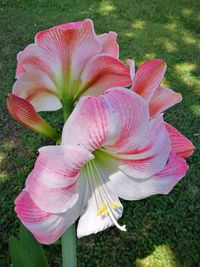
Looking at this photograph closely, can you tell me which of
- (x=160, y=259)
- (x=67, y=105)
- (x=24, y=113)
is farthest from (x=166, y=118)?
(x=24, y=113)

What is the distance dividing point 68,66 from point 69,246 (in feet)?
1.09

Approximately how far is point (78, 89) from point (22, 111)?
0.15m

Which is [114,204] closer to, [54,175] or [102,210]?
[102,210]

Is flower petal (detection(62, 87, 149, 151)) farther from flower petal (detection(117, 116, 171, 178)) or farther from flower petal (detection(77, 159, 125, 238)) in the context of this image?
flower petal (detection(77, 159, 125, 238))

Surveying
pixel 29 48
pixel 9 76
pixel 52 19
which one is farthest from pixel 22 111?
pixel 52 19

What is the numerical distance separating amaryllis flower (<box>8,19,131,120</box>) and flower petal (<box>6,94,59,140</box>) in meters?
0.09

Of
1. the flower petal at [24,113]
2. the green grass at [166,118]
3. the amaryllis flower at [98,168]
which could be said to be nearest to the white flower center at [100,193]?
the amaryllis flower at [98,168]

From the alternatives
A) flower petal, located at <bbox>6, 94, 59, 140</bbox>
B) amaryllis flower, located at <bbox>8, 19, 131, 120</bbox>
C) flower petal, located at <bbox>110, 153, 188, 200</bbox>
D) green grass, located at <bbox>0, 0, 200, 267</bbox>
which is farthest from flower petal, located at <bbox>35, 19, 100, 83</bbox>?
green grass, located at <bbox>0, 0, 200, 267</bbox>

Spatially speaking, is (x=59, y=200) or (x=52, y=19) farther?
(x=52, y=19)

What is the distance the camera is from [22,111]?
0.69m

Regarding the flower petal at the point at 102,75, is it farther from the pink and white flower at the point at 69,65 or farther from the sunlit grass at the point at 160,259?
the sunlit grass at the point at 160,259

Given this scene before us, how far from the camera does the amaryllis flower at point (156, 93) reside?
71 cm

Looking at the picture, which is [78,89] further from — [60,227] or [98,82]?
[60,227]

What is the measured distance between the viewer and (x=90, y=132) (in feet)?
2.01
